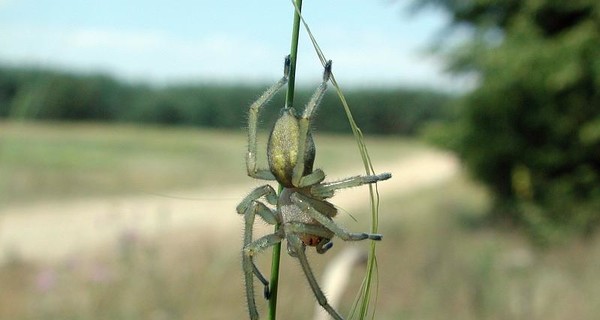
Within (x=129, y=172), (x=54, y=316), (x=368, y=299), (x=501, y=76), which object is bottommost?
(x=54, y=316)

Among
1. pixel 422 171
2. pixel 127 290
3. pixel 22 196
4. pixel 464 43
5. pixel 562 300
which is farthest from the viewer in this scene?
pixel 422 171

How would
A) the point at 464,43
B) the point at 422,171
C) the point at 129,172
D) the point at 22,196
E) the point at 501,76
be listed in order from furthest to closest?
the point at 422,171 → the point at 129,172 → the point at 22,196 → the point at 464,43 → the point at 501,76

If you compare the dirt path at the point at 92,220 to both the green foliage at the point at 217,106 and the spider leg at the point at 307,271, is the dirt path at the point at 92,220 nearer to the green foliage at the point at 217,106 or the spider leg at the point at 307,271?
the spider leg at the point at 307,271

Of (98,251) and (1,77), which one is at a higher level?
(1,77)

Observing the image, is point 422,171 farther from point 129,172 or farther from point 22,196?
point 22,196

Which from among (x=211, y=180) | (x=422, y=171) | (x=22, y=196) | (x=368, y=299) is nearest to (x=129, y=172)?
(x=211, y=180)

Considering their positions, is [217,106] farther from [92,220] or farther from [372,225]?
[372,225]

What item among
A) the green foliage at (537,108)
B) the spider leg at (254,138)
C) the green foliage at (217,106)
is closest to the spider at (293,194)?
the spider leg at (254,138)
